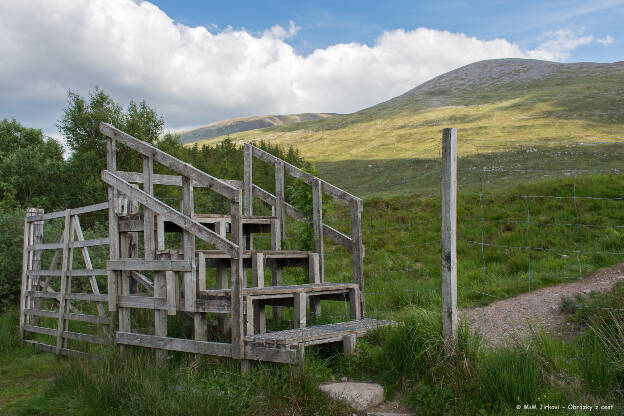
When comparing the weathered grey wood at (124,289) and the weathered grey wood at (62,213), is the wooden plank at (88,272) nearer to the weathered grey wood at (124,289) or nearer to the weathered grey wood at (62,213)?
the weathered grey wood at (124,289)

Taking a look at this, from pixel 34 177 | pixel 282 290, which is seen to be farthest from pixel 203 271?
pixel 34 177

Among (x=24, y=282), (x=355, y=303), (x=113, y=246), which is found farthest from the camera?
(x=24, y=282)

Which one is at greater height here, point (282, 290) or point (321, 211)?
point (321, 211)

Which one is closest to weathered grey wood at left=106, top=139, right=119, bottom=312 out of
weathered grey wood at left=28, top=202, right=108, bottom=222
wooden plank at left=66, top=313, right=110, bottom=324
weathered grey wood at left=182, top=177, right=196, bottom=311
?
weathered grey wood at left=28, top=202, right=108, bottom=222

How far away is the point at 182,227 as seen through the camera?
721cm

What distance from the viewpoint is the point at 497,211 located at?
16844 mm

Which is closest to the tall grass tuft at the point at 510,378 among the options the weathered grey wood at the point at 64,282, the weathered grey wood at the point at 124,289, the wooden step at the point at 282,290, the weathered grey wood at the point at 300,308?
the weathered grey wood at the point at 300,308

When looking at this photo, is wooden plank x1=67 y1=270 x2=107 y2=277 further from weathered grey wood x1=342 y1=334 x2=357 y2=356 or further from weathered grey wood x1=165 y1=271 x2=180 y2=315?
weathered grey wood x1=342 y1=334 x2=357 y2=356

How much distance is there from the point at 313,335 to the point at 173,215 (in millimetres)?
2602

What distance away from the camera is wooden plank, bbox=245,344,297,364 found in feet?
19.3

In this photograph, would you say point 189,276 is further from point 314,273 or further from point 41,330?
point 41,330

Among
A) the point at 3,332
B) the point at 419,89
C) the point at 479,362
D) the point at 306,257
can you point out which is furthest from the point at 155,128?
the point at 419,89

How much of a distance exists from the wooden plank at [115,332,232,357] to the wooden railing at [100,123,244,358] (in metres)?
0.07

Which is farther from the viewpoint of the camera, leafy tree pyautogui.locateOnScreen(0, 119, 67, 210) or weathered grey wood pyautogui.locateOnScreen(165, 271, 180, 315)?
leafy tree pyautogui.locateOnScreen(0, 119, 67, 210)
